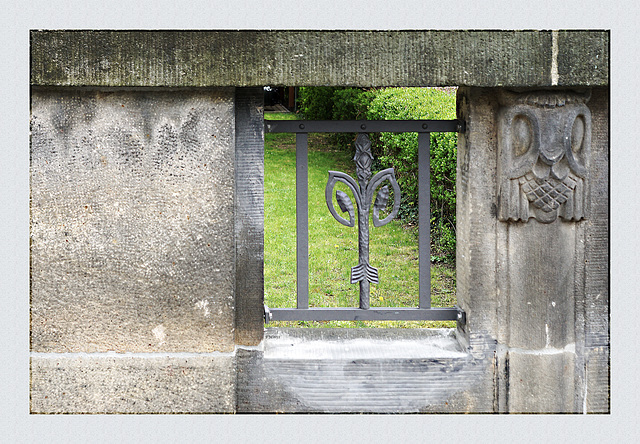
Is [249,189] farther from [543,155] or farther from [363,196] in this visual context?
[543,155]

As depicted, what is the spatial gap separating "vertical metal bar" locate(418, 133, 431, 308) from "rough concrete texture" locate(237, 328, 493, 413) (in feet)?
1.17

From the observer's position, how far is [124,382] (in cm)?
346

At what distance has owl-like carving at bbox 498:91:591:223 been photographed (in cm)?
342

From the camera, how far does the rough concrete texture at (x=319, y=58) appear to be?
3.26m

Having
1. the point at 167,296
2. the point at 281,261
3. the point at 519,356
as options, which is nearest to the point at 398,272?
the point at 281,261

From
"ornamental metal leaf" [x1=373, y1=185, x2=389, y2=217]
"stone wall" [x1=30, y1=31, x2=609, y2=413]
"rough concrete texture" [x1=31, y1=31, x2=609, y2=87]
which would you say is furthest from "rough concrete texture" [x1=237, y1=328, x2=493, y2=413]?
"rough concrete texture" [x1=31, y1=31, x2=609, y2=87]

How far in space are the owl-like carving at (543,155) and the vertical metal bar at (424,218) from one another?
38 centimetres

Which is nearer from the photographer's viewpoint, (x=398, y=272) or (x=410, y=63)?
(x=410, y=63)

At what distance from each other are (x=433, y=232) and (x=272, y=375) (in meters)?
4.58

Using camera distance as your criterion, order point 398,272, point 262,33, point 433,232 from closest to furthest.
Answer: point 262,33 < point 398,272 < point 433,232

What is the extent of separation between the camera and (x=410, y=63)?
3.31 meters

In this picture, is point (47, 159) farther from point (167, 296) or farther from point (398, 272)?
point (398, 272)

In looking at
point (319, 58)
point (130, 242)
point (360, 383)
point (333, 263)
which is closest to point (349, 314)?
point (360, 383)

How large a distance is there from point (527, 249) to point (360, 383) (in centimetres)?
107
